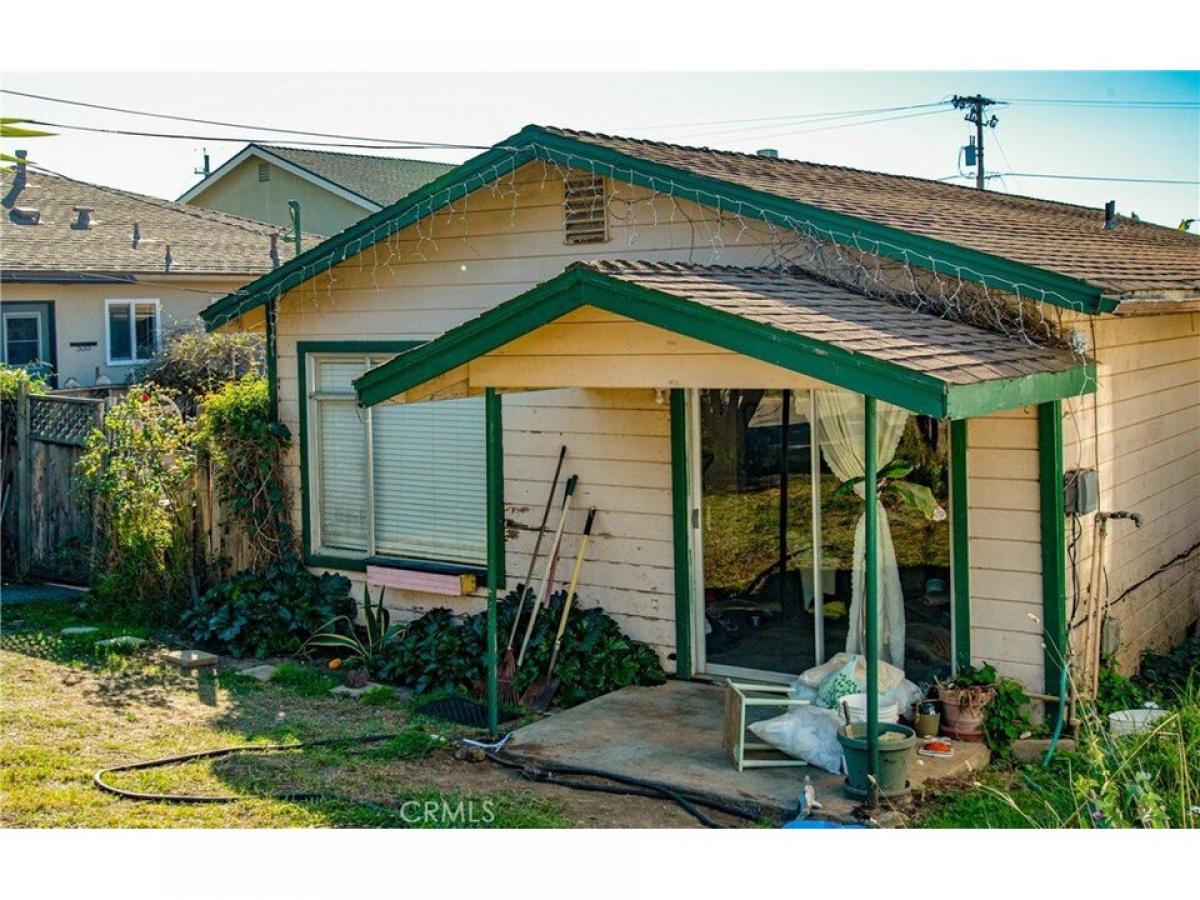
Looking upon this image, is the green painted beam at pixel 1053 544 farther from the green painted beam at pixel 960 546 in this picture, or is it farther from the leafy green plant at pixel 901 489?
the leafy green plant at pixel 901 489

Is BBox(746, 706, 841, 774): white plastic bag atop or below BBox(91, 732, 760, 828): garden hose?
atop

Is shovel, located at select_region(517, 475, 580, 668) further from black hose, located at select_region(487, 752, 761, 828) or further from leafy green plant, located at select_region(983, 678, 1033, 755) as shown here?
leafy green plant, located at select_region(983, 678, 1033, 755)

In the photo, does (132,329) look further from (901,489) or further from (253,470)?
(901,489)

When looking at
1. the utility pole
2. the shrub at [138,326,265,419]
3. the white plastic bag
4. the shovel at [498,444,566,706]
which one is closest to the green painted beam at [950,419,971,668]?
the white plastic bag

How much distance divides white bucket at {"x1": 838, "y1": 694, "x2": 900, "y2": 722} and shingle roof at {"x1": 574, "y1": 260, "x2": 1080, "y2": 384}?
1930mm

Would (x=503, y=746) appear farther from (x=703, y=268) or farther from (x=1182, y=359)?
(x=1182, y=359)

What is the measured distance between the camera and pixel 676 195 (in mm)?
8945

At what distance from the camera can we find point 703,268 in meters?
8.09

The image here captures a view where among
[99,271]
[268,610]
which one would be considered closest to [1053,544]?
[268,610]

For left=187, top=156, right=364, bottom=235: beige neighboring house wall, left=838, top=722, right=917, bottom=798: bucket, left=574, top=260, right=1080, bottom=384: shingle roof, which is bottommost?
left=838, top=722, right=917, bottom=798: bucket

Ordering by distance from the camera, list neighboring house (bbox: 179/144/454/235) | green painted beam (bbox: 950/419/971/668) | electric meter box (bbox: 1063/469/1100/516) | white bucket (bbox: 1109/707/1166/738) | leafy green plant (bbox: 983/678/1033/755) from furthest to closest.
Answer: neighboring house (bbox: 179/144/454/235), green painted beam (bbox: 950/419/971/668), electric meter box (bbox: 1063/469/1100/516), leafy green plant (bbox: 983/678/1033/755), white bucket (bbox: 1109/707/1166/738)

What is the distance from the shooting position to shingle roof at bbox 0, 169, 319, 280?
1898cm

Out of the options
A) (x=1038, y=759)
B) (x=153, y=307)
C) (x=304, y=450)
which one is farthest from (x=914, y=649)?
(x=153, y=307)

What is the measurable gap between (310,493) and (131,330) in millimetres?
10259
